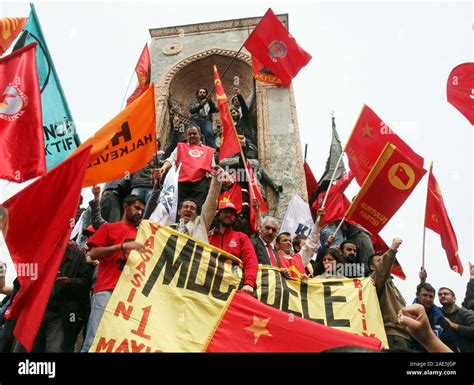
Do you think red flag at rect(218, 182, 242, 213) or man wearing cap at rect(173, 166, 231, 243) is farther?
red flag at rect(218, 182, 242, 213)

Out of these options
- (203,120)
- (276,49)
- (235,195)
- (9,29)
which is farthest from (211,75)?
(235,195)

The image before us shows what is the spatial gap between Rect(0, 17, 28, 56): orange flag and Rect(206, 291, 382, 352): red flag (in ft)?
19.9

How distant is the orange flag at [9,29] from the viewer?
7270 mm

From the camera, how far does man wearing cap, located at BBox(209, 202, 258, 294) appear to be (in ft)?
15.1

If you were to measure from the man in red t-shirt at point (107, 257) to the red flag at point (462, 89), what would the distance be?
19.8 feet

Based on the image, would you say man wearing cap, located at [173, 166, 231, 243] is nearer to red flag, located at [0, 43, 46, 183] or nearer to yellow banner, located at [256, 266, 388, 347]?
yellow banner, located at [256, 266, 388, 347]

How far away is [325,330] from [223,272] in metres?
1.24

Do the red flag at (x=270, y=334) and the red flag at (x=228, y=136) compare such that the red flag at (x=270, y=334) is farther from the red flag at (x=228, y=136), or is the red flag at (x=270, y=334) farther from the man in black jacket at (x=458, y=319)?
the red flag at (x=228, y=136)

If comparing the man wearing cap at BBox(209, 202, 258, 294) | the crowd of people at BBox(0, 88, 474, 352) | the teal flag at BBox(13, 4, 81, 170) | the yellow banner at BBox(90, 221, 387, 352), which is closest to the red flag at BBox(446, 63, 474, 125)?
the crowd of people at BBox(0, 88, 474, 352)

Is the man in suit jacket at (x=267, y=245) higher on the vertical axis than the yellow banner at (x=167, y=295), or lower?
higher

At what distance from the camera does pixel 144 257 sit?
443 centimetres

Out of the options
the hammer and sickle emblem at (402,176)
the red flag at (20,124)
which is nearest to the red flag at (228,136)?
the hammer and sickle emblem at (402,176)
